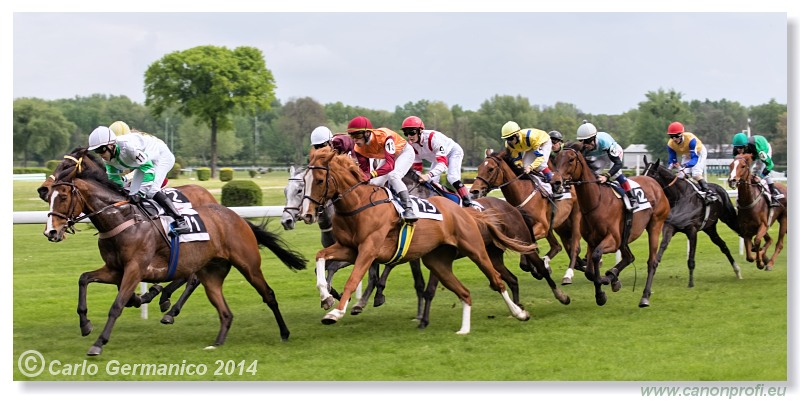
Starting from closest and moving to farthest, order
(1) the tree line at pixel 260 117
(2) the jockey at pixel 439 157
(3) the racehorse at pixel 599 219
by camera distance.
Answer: (2) the jockey at pixel 439 157 → (3) the racehorse at pixel 599 219 → (1) the tree line at pixel 260 117

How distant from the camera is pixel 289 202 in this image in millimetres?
7809

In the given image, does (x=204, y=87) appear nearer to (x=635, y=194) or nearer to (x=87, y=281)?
(x=635, y=194)

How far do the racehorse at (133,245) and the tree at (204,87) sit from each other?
151 feet

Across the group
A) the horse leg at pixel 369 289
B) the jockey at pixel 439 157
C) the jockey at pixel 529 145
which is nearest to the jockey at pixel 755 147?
the jockey at pixel 529 145

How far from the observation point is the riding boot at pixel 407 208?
791 cm

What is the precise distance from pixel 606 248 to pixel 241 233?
3.89 meters

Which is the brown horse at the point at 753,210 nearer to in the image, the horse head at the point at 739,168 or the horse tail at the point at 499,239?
the horse head at the point at 739,168

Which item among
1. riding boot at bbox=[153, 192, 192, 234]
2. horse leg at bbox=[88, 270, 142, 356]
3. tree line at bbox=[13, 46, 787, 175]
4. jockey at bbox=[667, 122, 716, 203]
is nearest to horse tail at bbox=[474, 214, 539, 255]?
riding boot at bbox=[153, 192, 192, 234]

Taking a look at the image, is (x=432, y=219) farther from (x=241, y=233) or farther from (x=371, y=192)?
(x=241, y=233)

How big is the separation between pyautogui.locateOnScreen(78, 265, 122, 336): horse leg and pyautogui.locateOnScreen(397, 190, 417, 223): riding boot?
2369 mm

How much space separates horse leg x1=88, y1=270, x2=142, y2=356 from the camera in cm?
704

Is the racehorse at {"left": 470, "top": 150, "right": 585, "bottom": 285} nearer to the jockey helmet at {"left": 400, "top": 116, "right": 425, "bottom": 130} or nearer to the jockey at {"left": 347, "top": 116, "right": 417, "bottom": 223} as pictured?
the jockey helmet at {"left": 400, "top": 116, "right": 425, "bottom": 130}

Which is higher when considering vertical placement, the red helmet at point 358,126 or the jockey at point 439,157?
the red helmet at point 358,126

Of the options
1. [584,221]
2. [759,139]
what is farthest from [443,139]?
[759,139]
